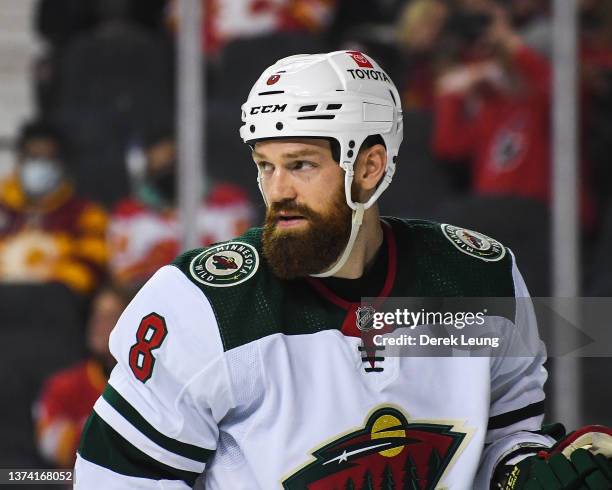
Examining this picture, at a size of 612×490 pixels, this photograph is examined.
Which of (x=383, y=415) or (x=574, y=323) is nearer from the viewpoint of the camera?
(x=383, y=415)

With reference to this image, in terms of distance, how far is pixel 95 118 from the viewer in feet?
11.3

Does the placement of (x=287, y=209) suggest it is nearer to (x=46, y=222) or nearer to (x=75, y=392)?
(x=75, y=392)

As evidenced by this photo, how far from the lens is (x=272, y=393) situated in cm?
158

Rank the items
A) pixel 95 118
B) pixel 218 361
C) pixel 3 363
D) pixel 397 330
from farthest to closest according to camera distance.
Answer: pixel 95 118 → pixel 3 363 → pixel 397 330 → pixel 218 361

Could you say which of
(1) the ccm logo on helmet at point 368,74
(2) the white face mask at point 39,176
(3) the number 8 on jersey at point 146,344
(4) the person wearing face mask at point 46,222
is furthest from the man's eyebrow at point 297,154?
(2) the white face mask at point 39,176

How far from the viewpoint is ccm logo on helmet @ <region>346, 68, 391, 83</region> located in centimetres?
168

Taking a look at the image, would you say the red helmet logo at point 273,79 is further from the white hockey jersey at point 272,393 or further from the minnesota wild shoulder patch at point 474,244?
the minnesota wild shoulder patch at point 474,244

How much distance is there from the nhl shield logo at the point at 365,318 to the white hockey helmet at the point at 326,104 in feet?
0.46

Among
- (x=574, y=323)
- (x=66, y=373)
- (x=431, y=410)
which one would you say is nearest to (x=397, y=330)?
(x=431, y=410)

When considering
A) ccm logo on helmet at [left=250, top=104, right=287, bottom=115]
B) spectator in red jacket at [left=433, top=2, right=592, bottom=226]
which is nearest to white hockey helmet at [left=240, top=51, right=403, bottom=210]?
ccm logo on helmet at [left=250, top=104, right=287, bottom=115]

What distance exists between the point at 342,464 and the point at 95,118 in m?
2.05

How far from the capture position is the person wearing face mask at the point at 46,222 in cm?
321

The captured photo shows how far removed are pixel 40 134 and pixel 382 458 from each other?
2.07 meters

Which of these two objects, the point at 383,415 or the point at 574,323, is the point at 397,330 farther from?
the point at 574,323
